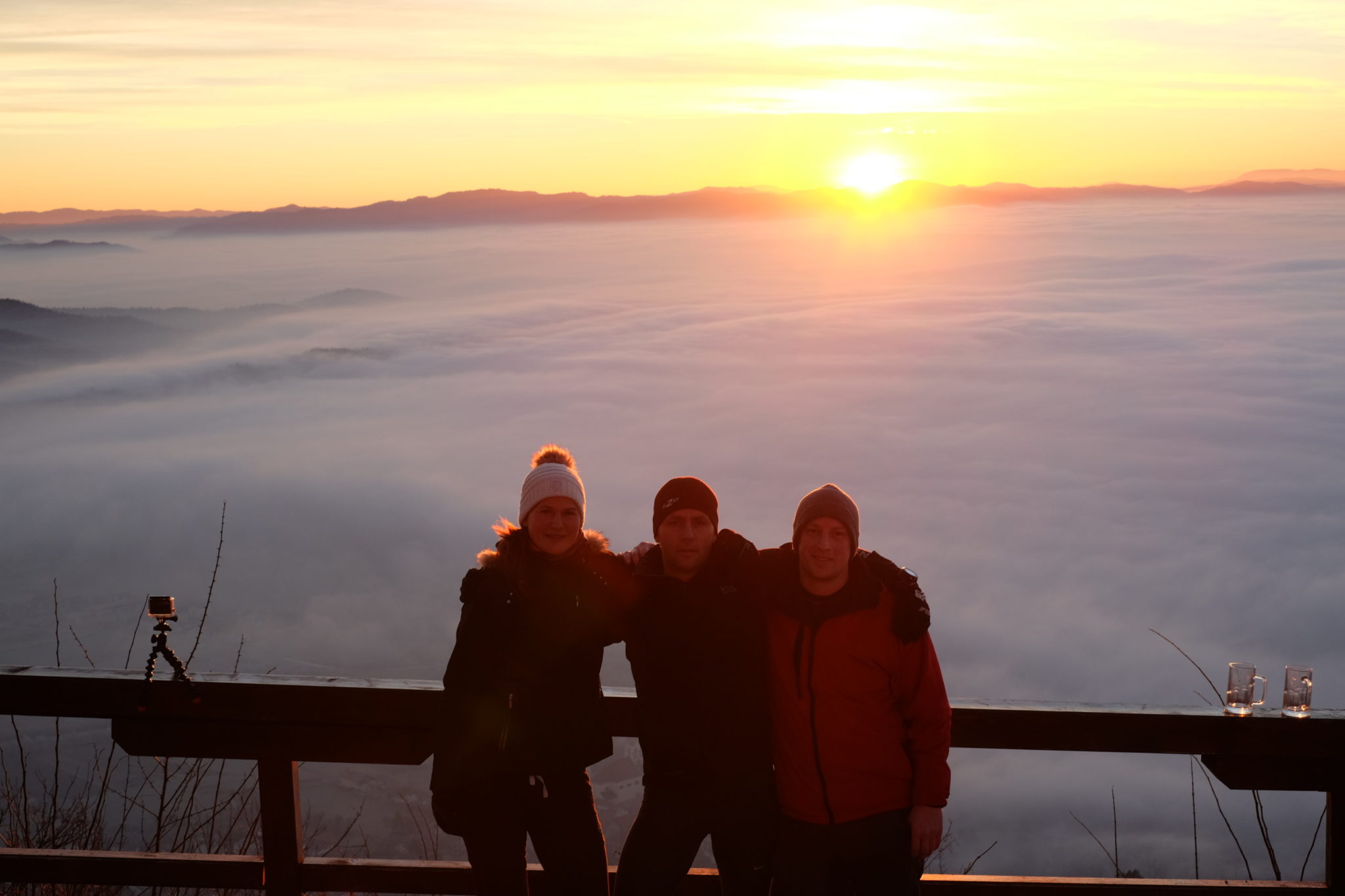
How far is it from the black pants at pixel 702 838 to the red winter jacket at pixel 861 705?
0.09 m

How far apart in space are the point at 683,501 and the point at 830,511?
0.34 meters

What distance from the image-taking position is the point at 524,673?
2.33 meters

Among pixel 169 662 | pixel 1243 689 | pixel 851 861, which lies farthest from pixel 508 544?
pixel 1243 689

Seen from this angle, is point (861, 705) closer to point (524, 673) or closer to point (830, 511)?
point (830, 511)

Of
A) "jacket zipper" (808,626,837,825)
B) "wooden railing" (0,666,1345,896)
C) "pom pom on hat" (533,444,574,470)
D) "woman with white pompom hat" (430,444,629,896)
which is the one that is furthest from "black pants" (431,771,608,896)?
"pom pom on hat" (533,444,574,470)

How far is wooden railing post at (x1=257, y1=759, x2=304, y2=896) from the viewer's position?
2.44 meters

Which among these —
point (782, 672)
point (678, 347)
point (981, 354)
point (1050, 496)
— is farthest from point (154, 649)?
point (678, 347)

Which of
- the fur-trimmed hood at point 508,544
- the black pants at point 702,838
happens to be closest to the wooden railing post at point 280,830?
the fur-trimmed hood at point 508,544

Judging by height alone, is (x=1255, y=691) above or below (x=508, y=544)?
below

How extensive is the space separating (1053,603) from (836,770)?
90.9 m

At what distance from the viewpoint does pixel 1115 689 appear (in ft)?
228

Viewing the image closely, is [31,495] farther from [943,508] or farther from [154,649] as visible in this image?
[154,649]

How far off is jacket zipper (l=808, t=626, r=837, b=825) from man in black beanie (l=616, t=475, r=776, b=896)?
10 cm

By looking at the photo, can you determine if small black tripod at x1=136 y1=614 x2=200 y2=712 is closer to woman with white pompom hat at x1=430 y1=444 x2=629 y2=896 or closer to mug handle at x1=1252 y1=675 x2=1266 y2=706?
woman with white pompom hat at x1=430 y1=444 x2=629 y2=896
